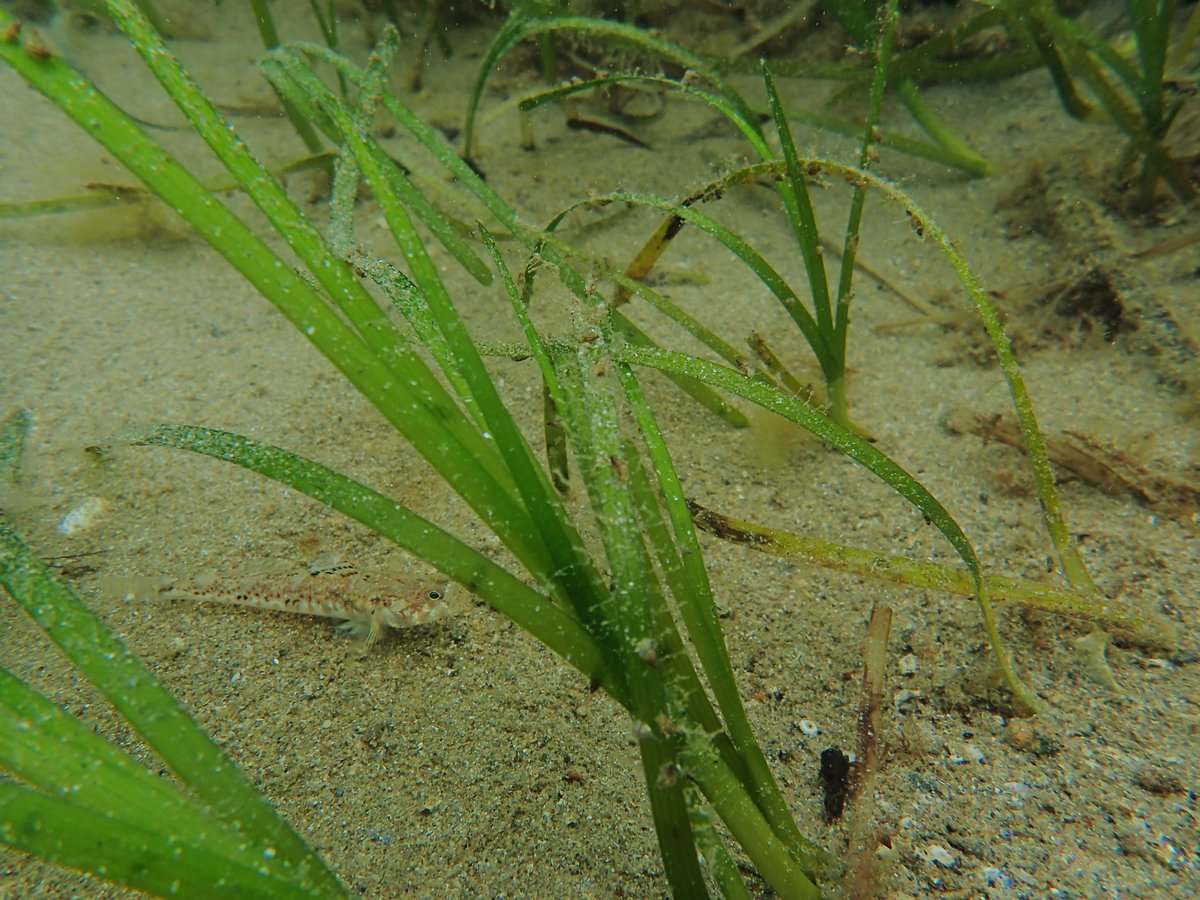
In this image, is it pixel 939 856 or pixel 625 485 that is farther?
pixel 939 856

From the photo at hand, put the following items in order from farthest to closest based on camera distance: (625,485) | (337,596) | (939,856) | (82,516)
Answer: (82,516) < (337,596) < (939,856) < (625,485)

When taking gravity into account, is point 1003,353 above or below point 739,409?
above

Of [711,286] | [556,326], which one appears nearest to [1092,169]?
[711,286]

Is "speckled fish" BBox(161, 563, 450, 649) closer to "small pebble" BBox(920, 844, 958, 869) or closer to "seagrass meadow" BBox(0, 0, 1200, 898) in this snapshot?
"seagrass meadow" BBox(0, 0, 1200, 898)

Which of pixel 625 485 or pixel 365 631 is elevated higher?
pixel 625 485

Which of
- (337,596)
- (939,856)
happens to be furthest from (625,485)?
(337,596)

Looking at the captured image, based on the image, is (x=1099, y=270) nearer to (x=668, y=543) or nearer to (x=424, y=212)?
(x=668, y=543)

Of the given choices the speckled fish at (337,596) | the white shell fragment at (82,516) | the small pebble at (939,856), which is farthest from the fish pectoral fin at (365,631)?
the small pebble at (939,856)

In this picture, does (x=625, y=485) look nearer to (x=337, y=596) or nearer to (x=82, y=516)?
(x=337, y=596)
